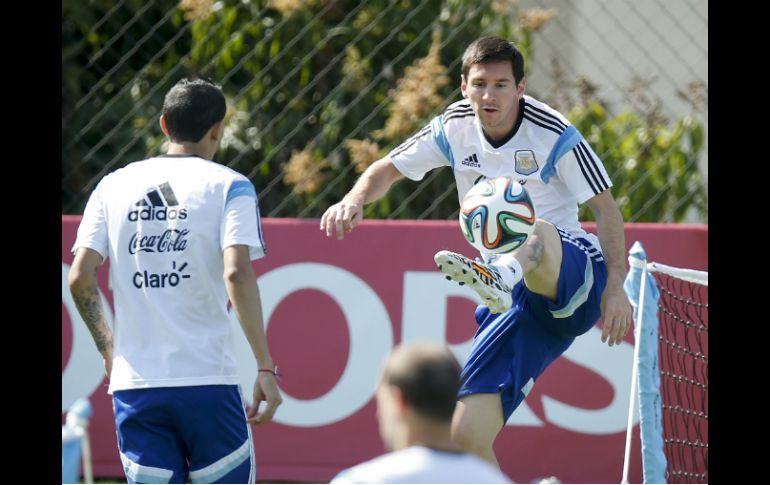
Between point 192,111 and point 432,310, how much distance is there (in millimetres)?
3197

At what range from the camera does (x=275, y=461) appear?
7293mm

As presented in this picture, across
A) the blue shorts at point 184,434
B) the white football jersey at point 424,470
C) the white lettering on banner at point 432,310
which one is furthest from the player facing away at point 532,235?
the white football jersey at point 424,470

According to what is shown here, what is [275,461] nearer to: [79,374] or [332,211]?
[79,374]

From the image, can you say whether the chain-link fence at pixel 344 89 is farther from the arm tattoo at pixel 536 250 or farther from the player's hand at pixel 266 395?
the player's hand at pixel 266 395

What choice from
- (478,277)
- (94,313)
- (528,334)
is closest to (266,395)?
(94,313)

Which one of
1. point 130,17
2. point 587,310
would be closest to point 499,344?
point 587,310

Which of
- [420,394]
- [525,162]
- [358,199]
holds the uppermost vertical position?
[525,162]

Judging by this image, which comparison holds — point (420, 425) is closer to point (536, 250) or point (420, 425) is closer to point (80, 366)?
point (536, 250)

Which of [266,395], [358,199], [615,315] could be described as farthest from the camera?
[358,199]

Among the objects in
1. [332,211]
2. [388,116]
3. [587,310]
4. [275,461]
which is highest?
[388,116]

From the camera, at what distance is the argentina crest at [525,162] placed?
5.17m

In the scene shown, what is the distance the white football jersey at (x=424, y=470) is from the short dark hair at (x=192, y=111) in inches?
77.2

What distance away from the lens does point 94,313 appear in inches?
176
